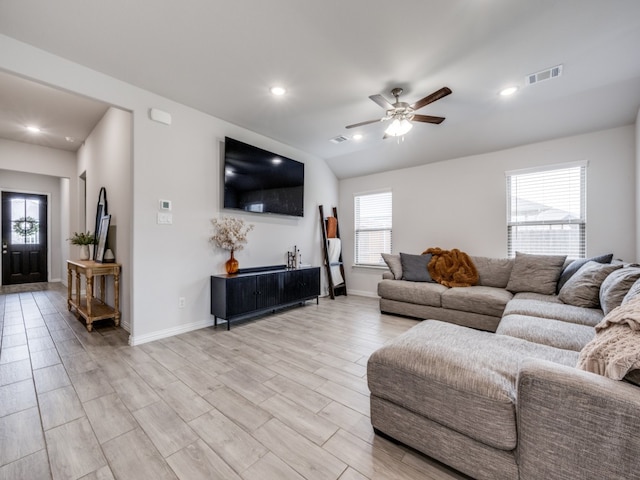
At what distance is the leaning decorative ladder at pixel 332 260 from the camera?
518cm

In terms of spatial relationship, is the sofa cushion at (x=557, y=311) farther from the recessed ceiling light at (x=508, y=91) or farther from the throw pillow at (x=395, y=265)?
the recessed ceiling light at (x=508, y=91)

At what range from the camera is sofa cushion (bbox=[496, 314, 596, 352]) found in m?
1.71

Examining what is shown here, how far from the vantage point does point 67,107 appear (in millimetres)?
3607

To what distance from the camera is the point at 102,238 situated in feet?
12.3

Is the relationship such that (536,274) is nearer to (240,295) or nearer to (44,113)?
(240,295)

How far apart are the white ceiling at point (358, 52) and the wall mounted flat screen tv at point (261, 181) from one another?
51 centimetres

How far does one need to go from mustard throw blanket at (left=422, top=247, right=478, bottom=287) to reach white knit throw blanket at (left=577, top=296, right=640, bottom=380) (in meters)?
2.68

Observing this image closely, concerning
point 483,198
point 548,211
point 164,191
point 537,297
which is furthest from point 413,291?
point 164,191

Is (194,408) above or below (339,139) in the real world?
below

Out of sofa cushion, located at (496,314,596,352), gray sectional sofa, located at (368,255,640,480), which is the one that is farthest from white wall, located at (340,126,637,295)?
sofa cushion, located at (496,314,596,352)

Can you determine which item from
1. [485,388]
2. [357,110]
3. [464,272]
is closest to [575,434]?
[485,388]

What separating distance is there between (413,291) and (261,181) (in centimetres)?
274

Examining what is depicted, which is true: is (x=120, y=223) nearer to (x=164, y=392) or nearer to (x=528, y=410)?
(x=164, y=392)

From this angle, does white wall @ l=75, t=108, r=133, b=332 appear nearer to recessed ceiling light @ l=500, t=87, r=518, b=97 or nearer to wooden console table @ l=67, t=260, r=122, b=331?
wooden console table @ l=67, t=260, r=122, b=331
